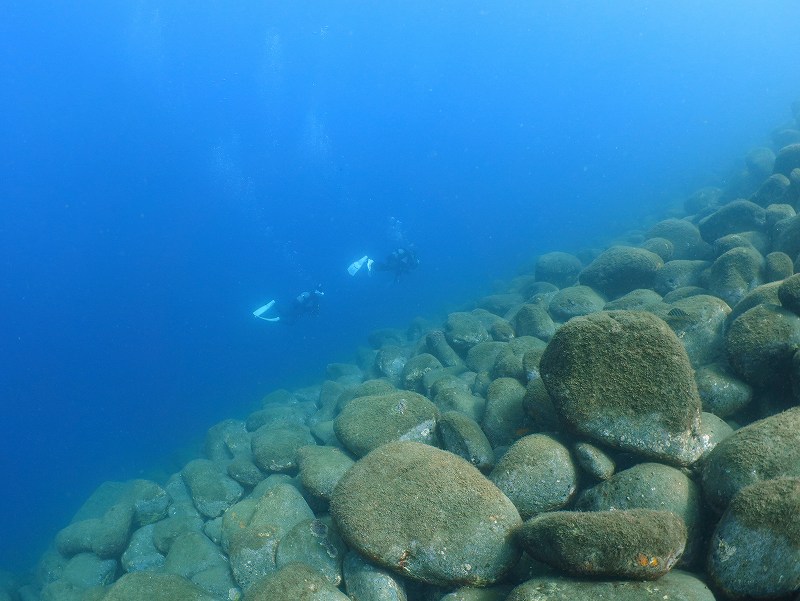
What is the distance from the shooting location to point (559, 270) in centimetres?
1393

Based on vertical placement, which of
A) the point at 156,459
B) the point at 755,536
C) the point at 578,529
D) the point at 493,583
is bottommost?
the point at 755,536

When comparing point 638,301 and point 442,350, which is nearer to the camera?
point 638,301

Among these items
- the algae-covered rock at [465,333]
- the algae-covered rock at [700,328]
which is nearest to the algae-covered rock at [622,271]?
the algae-covered rock at [465,333]

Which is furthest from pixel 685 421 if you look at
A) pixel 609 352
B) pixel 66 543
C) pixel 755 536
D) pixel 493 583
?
pixel 66 543

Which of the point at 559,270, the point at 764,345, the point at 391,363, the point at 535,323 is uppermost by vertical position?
the point at 391,363

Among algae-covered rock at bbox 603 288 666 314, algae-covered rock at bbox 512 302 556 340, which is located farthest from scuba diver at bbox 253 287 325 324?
algae-covered rock at bbox 603 288 666 314

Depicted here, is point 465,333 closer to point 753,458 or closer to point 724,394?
point 724,394

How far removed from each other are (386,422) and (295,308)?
16.3 meters

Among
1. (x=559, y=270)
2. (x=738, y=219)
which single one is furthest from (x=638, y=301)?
(x=559, y=270)

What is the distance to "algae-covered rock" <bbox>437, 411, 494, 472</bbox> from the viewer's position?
5.16m

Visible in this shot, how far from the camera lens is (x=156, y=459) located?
20500 mm

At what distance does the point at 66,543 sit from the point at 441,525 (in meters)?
9.89

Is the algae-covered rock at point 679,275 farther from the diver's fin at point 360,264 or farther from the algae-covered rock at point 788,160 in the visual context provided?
the diver's fin at point 360,264

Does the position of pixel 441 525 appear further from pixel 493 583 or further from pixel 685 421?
pixel 685 421
